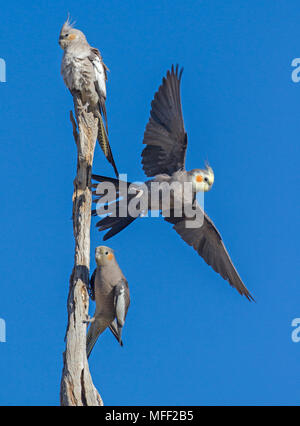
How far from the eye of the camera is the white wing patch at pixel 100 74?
869 centimetres

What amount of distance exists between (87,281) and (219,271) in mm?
2846

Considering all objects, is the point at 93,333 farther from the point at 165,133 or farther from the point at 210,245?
the point at 165,133

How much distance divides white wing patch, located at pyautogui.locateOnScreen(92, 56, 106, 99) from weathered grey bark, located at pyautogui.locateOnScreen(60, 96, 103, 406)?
0.66m

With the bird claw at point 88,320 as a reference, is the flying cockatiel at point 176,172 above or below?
above

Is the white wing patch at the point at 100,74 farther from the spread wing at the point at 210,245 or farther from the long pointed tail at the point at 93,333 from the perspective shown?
the long pointed tail at the point at 93,333

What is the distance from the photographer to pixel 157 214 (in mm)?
9117

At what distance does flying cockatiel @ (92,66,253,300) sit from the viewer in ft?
28.7

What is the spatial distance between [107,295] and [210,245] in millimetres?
2752

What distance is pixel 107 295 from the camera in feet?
23.9

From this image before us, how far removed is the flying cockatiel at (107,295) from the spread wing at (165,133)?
6.97ft

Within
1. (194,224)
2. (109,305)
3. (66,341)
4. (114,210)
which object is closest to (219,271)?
(194,224)

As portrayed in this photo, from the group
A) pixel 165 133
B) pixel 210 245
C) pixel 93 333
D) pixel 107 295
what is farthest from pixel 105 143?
pixel 93 333

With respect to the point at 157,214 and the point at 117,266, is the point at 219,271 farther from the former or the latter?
the point at 117,266

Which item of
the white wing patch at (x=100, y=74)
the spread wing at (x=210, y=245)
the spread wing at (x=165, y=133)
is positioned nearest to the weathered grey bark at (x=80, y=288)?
the white wing patch at (x=100, y=74)
